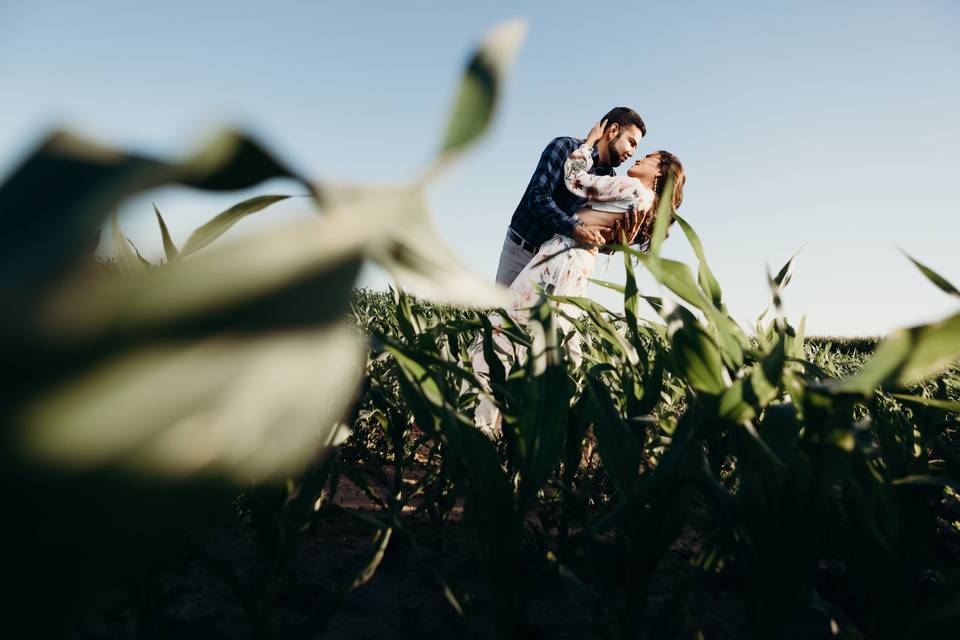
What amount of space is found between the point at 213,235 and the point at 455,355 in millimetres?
768

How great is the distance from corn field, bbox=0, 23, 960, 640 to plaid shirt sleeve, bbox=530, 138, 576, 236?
5.66 feet

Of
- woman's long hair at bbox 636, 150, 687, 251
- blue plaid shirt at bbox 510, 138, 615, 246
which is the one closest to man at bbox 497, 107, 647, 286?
blue plaid shirt at bbox 510, 138, 615, 246

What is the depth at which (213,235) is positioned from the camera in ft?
2.32

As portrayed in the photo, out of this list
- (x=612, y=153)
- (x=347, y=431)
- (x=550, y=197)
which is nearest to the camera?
(x=347, y=431)

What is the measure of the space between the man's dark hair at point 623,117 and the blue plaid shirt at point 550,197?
22cm

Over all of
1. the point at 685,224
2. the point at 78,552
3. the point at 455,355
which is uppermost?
the point at 685,224

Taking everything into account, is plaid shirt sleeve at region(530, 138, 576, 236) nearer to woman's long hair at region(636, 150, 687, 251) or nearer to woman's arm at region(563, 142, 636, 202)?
woman's arm at region(563, 142, 636, 202)

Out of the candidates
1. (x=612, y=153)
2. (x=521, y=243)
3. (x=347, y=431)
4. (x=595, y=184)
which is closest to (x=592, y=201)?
(x=595, y=184)

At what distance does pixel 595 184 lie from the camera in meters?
3.00

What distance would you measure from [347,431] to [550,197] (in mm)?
2453

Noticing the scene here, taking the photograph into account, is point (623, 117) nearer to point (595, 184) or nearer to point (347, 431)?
point (595, 184)

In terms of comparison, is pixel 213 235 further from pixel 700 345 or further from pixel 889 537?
pixel 889 537

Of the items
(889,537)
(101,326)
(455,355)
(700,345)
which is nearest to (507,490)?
(700,345)

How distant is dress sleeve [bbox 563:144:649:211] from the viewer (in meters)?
2.99
